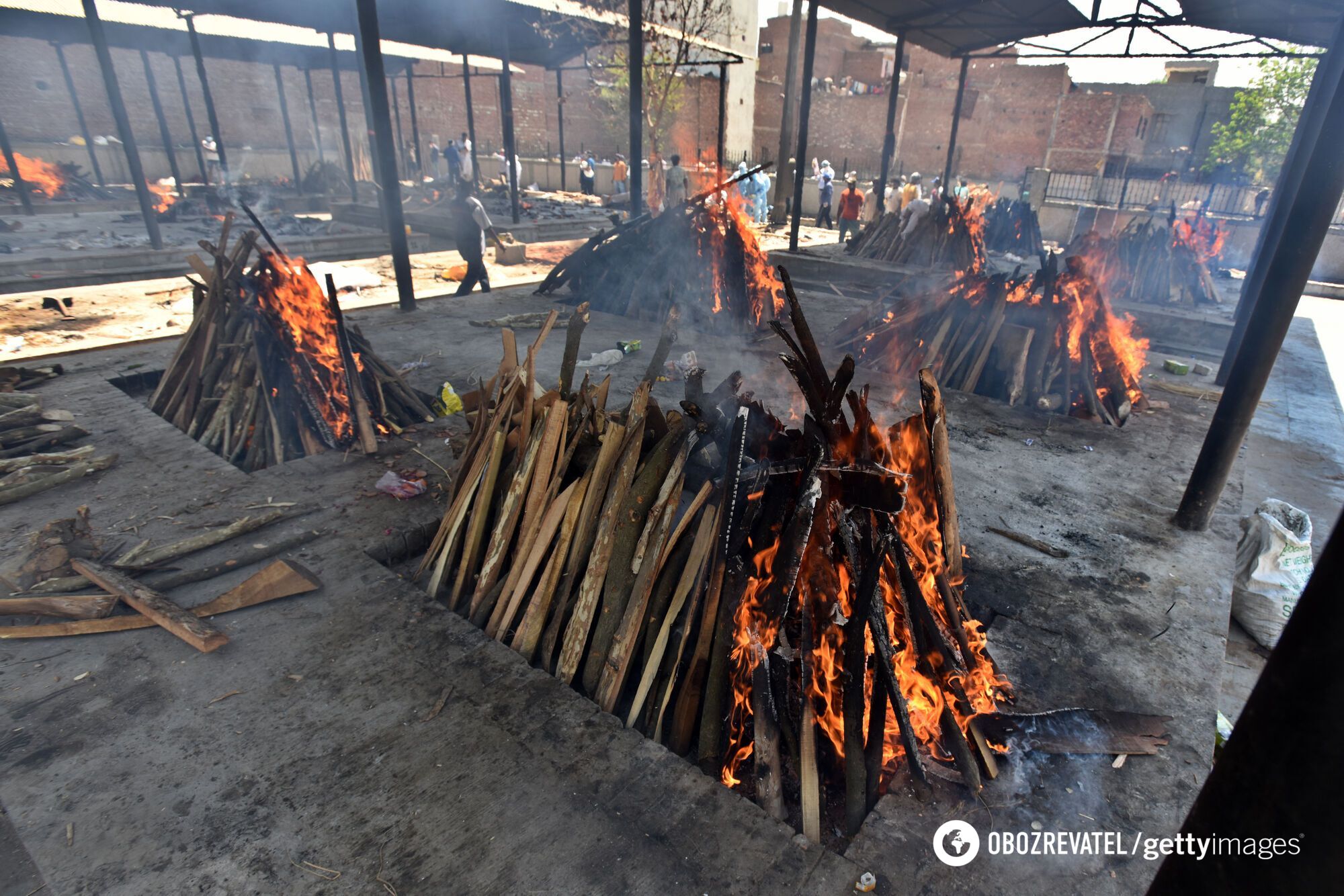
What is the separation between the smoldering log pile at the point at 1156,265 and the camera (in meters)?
13.2

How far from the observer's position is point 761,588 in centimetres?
312

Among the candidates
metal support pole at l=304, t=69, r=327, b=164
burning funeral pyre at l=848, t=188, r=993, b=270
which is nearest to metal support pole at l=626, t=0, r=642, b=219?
burning funeral pyre at l=848, t=188, r=993, b=270

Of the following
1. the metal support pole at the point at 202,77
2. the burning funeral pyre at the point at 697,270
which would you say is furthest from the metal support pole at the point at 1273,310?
the metal support pole at the point at 202,77

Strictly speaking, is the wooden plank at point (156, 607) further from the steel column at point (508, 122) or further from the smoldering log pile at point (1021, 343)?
the steel column at point (508, 122)

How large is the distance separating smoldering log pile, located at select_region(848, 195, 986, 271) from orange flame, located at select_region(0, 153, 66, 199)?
27.5m

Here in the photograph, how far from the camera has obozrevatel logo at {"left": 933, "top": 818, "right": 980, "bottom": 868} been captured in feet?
8.32

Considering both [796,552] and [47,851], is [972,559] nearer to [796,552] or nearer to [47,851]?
[796,552]

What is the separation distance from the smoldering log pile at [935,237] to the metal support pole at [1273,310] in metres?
10.1

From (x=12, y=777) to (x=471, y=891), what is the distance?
6.81ft

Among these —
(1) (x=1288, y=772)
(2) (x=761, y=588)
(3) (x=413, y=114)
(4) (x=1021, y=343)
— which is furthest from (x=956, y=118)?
(3) (x=413, y=114)

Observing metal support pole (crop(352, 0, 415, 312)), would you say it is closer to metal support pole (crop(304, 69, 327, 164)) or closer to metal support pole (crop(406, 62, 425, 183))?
metal support pole (crop(406, 62, 425, 183))

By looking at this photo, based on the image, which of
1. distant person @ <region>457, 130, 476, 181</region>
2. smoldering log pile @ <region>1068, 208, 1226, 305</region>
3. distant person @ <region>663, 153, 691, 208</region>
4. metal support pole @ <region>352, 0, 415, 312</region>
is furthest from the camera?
distant person @ <region>457, 130, 476, 181</region>

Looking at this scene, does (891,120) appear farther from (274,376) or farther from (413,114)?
(413,114)

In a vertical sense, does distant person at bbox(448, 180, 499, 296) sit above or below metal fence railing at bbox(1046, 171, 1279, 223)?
below
